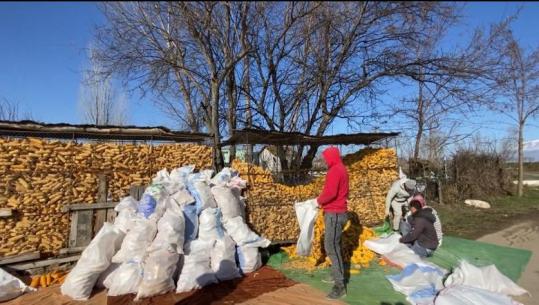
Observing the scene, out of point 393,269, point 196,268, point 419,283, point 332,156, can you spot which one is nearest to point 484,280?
point 419,283

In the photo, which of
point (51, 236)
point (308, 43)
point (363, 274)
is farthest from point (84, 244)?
point (308, 43)

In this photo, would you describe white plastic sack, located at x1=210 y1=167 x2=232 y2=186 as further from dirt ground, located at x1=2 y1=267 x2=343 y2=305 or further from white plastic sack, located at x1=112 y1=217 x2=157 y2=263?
dirt ground, located at x1=2 y1=267 x2=343 y2=305

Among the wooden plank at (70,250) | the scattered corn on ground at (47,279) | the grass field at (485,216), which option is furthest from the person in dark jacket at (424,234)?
the scattered corn on ground at (47,279)

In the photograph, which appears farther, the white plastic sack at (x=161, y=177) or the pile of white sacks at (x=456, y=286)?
the white plastic sack at (x=161, y=177)

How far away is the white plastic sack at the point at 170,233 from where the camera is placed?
5.79m

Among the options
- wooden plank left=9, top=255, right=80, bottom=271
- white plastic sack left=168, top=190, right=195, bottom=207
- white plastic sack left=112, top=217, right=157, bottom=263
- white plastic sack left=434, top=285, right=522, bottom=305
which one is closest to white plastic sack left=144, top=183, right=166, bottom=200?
white plastic sack left=168, top=190, right=195, bottom=207

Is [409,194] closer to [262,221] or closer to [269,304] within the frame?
[262,221]

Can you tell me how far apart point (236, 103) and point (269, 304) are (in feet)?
29.3

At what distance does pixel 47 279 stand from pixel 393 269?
552 centimetres

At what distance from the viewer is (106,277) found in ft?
19.0

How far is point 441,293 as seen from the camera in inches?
203

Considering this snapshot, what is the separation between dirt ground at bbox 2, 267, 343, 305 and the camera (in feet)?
17.5

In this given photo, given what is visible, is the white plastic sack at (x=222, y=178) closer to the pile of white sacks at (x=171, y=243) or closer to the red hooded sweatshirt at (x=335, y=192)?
the pile of white sacks at (x=171, y=243)

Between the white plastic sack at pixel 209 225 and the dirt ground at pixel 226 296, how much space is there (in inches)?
30.3
